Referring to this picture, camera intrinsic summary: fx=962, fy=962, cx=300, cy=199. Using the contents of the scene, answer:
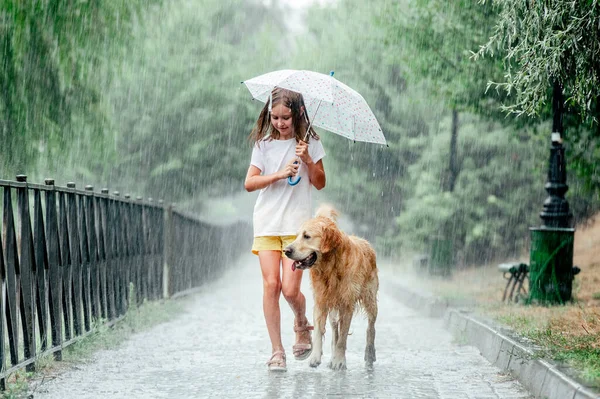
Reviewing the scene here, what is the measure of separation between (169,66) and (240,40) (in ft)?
24.0

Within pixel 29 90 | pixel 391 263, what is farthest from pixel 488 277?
pixel 29 90

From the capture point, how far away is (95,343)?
29.8 ft

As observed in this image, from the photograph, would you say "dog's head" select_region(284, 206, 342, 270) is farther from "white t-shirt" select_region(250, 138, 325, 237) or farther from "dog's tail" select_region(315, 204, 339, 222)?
"white t-shirt" select_region(250, 138, 325, 237)

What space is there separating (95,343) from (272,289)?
7.35 feet

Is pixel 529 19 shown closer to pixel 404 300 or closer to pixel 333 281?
pixel 333 281

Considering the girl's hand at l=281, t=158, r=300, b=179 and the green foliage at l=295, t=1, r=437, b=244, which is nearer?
the girl's hand at l=281, t=158, r=300, b=179

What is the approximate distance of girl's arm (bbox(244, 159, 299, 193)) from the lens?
7391 mm

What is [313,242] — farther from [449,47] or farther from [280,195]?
[449,47]

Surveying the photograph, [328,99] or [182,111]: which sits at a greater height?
[182,111]

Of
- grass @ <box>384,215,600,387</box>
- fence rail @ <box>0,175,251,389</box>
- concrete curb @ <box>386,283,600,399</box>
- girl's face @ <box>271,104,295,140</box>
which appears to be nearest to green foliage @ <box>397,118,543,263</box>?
grass @ <box>384,215,600,387</box>

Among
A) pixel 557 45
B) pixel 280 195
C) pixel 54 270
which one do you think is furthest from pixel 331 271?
pixel 557 45

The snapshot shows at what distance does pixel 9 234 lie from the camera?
253 inches

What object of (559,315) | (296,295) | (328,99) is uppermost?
(328,99)

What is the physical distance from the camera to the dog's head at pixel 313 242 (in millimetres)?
7223
